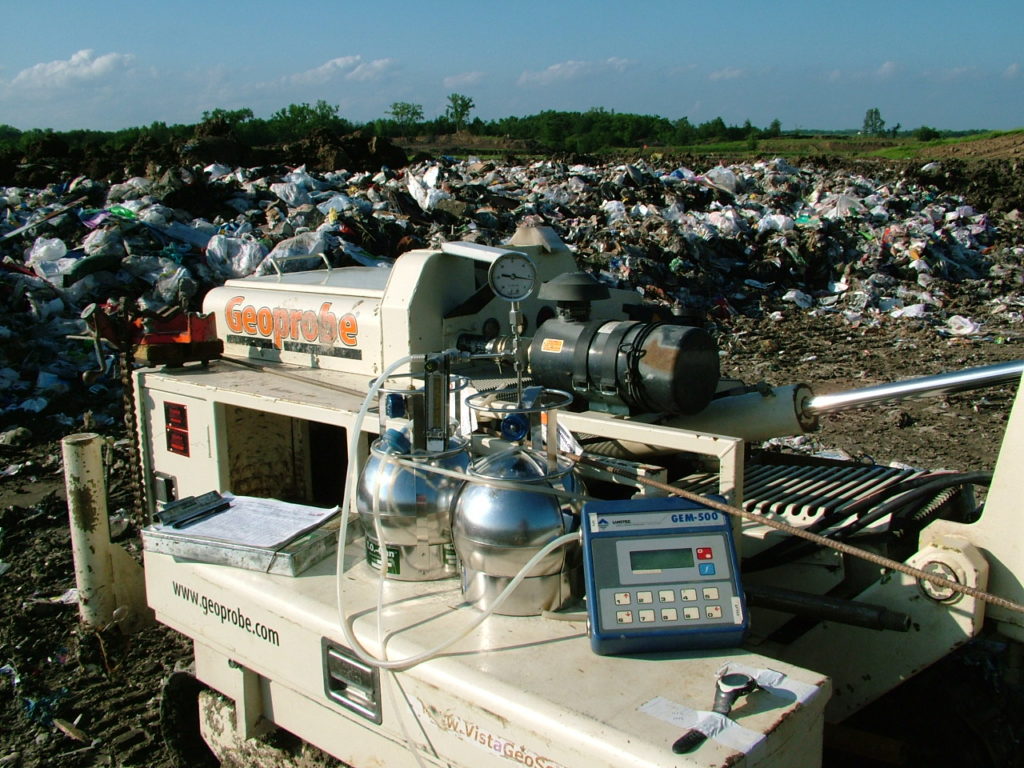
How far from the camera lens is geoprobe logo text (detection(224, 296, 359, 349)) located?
311 cm

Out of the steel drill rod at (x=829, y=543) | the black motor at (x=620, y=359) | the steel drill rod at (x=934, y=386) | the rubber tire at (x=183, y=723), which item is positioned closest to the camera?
the steel drill rod at (x=829, y=543)

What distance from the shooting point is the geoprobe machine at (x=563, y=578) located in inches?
63.2

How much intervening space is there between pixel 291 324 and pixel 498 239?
756 centimetres

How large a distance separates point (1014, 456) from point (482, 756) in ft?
3.93

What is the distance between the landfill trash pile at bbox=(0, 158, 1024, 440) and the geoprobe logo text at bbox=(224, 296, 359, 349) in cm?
367

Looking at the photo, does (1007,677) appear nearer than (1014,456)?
No

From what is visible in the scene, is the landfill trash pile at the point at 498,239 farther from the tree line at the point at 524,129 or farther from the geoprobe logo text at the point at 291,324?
the tree line at the point at 524,129

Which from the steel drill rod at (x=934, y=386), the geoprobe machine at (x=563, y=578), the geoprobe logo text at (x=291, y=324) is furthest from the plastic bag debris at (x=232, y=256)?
the steel drill rod at (x=934, y=386)

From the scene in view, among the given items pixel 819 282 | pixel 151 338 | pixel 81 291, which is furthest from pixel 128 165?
pixel 151 338

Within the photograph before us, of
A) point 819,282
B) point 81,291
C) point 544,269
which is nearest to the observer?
point 544,269

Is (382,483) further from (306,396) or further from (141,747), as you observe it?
(141,747)

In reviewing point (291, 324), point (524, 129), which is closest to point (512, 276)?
point (291, 324)

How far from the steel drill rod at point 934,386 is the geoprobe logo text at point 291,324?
5.23 ft

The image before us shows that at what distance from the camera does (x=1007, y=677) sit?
2.07 m
